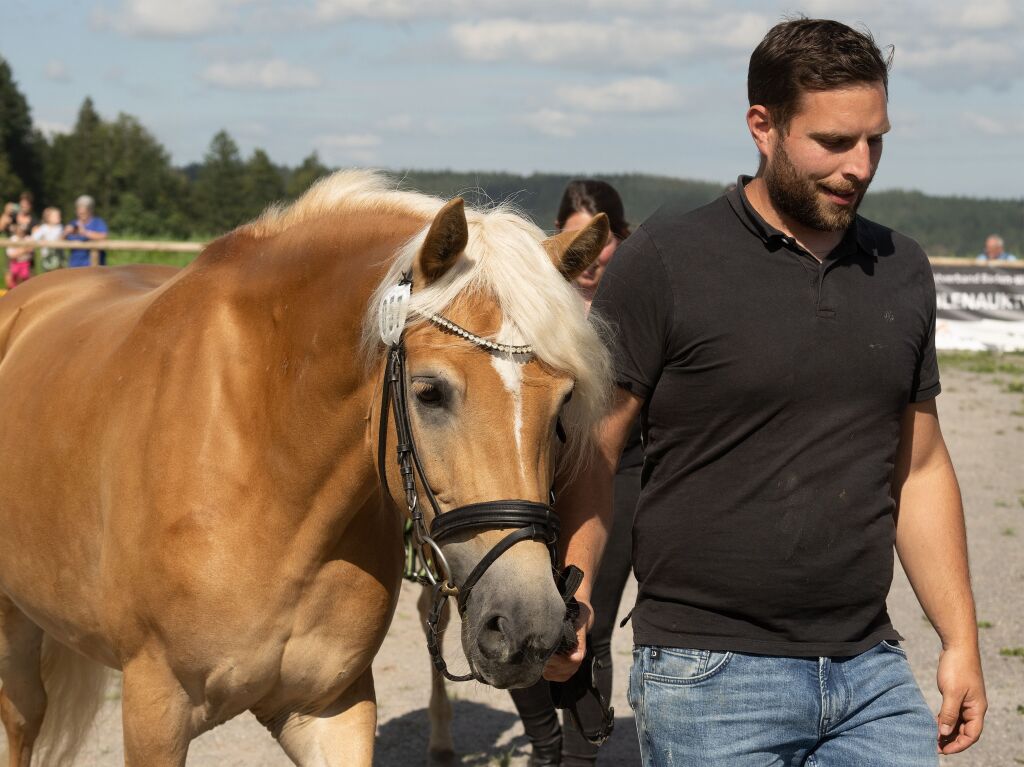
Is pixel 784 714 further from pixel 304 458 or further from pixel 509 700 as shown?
pixel 509 700

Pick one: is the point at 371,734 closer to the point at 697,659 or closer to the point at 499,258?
the point at 697,659

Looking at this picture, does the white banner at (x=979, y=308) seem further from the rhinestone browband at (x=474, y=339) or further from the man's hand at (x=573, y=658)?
the rhinestone browband at (x=474, y=339)

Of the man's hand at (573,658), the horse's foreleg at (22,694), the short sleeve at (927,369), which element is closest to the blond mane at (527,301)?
the man's hand at (573,658)

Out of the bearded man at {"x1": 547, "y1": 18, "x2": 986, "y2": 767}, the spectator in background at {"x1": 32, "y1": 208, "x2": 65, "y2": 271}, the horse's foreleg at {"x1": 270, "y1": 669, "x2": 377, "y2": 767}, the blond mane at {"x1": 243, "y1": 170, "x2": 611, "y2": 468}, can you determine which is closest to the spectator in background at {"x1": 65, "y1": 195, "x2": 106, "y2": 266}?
the spectator in background at {"x1": 32, "y1": 208, "x2": 65, "y2": 271}

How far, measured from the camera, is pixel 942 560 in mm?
2607

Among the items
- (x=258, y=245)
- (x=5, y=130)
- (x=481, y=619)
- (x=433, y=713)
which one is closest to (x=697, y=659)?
(x=481, y=619)

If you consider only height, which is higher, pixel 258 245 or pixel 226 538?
pixel 258 245

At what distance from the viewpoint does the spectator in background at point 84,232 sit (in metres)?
16.2

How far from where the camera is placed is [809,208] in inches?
94.9

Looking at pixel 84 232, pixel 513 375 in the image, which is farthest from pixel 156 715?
pixel 84 232

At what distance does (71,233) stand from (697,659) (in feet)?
53.1

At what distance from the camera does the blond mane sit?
2.24 metres

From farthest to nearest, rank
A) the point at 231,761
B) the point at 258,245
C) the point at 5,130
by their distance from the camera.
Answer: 1. the point at 5,130
2. the point at 231,761
3. the point at 258,245

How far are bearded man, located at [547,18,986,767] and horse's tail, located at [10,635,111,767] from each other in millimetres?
2704
